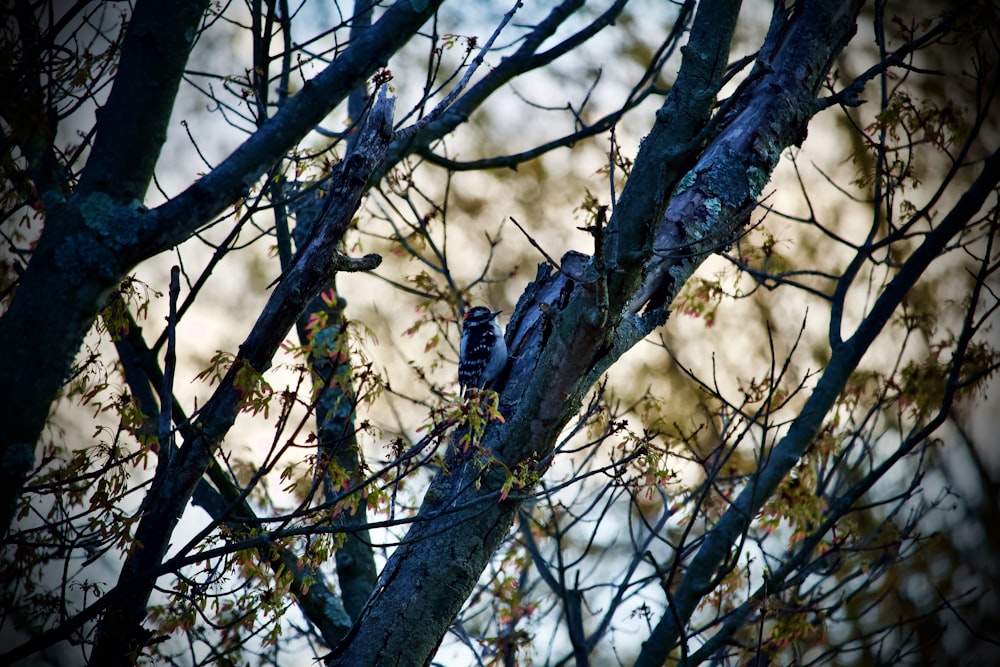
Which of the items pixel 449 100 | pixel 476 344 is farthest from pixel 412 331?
pixel 449 100

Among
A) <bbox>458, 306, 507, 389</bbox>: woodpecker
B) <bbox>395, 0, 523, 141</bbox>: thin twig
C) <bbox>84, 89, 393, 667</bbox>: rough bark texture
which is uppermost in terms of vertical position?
<bbox>458, 306, 507, 389</bbox>: woodpecker

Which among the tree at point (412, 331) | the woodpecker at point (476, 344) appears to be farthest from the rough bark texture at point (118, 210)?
the woodpecker at point (476, 344)

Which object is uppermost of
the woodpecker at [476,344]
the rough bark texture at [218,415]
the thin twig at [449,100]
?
the woodpecker at [476,344]

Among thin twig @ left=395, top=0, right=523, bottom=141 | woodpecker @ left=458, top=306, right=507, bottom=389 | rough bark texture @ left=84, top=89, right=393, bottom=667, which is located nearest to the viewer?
rough bark texture @ left=84, top=89, right=393, bottom=667

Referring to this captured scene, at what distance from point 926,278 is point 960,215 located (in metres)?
4.48

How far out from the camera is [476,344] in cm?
598

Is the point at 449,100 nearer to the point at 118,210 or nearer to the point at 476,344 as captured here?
the point at 118,210

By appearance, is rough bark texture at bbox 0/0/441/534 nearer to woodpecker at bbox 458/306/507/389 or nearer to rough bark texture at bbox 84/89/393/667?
rough bark texture at bbox 84/89/393/667

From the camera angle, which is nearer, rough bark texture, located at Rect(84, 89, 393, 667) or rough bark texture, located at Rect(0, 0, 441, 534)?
rough bark texture, located at Rect(0, 0, 441, 534)

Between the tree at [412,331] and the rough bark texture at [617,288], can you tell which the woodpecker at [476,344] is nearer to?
the tree at [412,331]

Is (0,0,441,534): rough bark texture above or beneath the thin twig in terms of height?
beneath

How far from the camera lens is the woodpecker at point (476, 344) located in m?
5.84

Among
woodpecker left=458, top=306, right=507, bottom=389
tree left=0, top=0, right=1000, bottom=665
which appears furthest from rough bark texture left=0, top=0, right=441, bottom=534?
woodpecker left=458, top=306, right=507, bottom=389

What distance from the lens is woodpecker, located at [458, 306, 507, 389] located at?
19.2 ft
